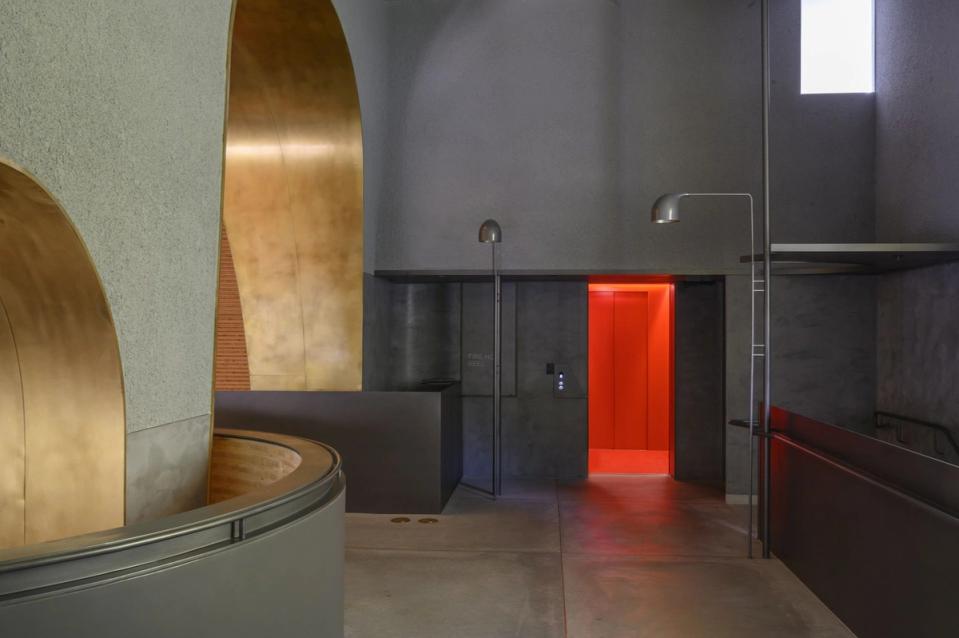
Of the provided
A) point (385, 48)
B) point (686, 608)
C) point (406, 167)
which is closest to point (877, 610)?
point (686, 608)

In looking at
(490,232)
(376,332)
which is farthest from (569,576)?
(376,332)

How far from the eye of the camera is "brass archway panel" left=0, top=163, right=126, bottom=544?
2797 millimetres

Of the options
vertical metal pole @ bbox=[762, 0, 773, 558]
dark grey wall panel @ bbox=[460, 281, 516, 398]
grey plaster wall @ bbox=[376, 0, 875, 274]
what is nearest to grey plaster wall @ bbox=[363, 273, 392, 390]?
grey plaster wall @ bbox=[376, 0, 875, 274]

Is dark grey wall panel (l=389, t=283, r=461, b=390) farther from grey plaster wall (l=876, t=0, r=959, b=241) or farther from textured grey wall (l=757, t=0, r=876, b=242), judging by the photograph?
grey plaster wall (l=876, t=0, r=959, b=241)

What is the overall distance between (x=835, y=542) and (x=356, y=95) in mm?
5206

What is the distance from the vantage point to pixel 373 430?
6.97 metres

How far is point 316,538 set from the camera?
278 cm

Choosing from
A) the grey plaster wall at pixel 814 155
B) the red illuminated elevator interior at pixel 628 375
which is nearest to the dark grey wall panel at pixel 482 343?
the red illuminated elevator interior at pixel 628 375

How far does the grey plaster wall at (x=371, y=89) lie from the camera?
22.4 ft

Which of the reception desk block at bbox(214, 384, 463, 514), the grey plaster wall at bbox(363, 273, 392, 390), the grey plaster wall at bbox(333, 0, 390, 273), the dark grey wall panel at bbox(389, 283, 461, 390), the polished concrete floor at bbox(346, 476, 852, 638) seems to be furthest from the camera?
the dark grey wall panel at bbox(389, 283, 461, 390)

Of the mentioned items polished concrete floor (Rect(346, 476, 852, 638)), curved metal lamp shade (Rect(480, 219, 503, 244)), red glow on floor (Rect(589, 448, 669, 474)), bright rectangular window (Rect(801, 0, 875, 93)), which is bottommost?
polished concrete floor (Rect(346, 476, 852, 638))

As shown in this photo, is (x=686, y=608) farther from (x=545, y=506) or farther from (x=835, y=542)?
(x=545, y=506)

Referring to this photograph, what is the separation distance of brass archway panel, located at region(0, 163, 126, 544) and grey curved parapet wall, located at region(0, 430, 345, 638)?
0.69 m

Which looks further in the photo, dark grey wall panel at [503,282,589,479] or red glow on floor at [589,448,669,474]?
red glow on floor at [589,448,669,474]
